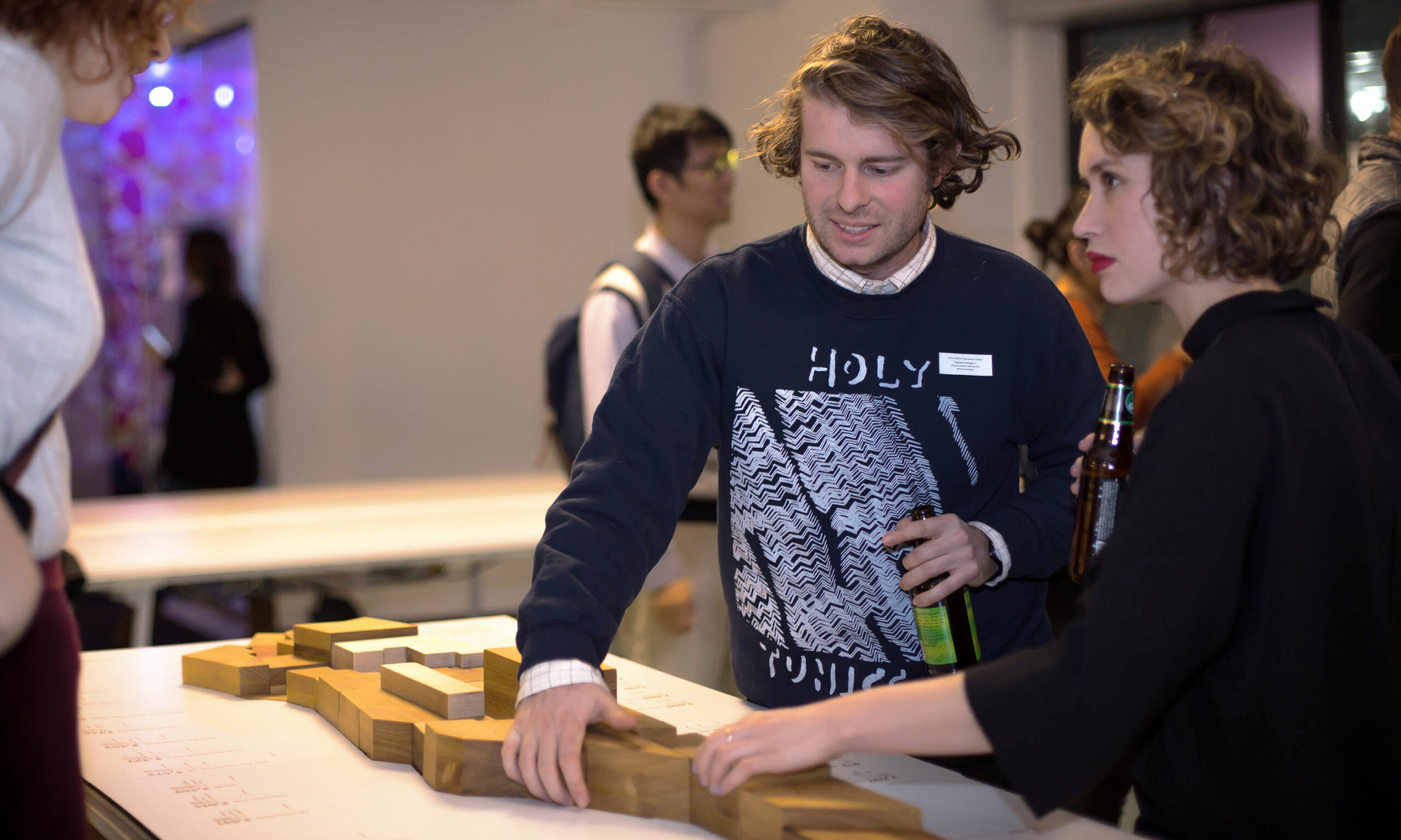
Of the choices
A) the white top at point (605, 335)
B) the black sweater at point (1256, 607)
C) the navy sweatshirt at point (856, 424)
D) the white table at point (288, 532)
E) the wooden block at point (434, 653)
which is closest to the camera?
the black sweater at point (1256, 607)

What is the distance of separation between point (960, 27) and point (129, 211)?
14.4 feet

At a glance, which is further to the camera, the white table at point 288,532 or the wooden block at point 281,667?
the white table at point 288,532

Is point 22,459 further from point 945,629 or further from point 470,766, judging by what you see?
point 945,629

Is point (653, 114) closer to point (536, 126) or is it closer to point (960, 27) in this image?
point (960, 27)

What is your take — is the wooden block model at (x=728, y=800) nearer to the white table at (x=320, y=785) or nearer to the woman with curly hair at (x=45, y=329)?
the white table at (x=320, y=785)

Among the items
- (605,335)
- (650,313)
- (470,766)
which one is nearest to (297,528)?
(605,335)

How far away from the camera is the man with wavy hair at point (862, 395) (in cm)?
168

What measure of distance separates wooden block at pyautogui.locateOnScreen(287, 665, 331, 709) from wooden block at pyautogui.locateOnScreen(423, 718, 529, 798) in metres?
0.43

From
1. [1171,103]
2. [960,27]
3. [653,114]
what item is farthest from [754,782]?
[960,27]

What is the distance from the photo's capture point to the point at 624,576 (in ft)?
4.92

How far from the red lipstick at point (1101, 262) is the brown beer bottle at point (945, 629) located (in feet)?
1.55

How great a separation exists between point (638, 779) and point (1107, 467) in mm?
590

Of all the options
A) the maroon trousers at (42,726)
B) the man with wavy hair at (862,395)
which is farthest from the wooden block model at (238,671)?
the maroon trousers at (42,726)

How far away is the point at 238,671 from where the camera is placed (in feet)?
6.07
